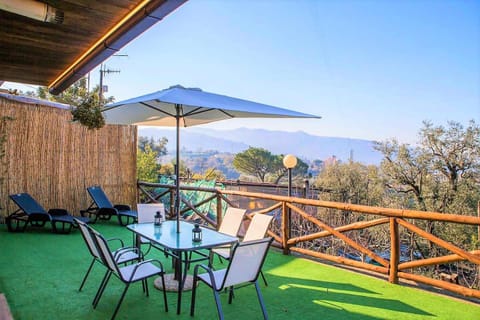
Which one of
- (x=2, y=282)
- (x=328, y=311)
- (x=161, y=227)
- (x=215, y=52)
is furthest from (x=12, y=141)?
(x=215, y=52)

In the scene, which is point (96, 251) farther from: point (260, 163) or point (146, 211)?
point (260, 163)

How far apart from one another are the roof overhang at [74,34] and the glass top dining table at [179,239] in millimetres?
2103

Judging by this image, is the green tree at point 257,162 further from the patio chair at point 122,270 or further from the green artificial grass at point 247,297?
the patio chair at point 122,270

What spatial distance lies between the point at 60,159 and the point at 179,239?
5.44 m

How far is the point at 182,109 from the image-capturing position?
427cm

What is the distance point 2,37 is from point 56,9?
117 cm

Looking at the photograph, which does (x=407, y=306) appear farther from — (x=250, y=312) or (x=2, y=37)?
(x=2, y=37)

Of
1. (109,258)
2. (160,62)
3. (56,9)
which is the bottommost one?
(109,258)

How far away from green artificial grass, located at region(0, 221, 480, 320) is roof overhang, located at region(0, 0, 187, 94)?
8.80 ft

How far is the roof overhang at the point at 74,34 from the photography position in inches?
110

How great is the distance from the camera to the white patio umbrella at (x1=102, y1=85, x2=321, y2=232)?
3.51 m

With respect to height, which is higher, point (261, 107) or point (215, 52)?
point (215, 52)

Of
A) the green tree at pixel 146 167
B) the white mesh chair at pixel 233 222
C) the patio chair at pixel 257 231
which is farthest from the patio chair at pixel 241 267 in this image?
the green tree at pixel 146 167

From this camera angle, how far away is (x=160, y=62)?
72.4 ft
